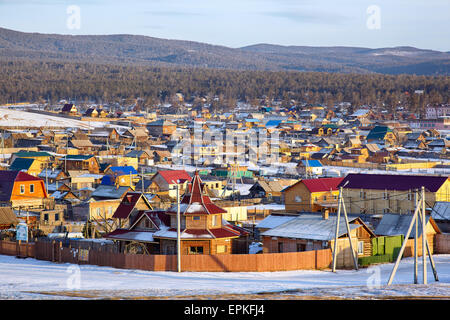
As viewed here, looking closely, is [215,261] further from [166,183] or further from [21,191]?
[166,183]

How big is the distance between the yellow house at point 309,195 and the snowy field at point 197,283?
15.8m

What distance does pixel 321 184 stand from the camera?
145 ft

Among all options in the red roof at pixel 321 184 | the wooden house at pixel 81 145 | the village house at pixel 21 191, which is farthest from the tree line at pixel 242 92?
the village house at pixel 21 191

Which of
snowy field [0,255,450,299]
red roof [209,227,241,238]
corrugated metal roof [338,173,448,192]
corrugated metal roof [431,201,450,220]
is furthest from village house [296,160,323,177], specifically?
snowy field [0,255,450,299]

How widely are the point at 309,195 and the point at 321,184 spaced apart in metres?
1.51

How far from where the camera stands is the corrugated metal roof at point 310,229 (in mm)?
27352

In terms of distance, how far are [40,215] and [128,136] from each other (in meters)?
54.7

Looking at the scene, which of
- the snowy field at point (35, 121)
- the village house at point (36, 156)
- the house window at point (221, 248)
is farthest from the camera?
the snowy field at point (35, 121)

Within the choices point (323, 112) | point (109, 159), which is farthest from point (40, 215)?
point (323, 112)

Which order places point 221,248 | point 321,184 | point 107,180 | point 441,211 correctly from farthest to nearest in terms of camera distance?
1. point 107,180
2. point 321,184
3. point 441,211
4. point 221,248

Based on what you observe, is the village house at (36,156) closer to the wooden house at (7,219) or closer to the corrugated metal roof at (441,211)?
the wooden house at (7,219)

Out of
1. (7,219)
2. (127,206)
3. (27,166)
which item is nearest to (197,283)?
(127,206)
